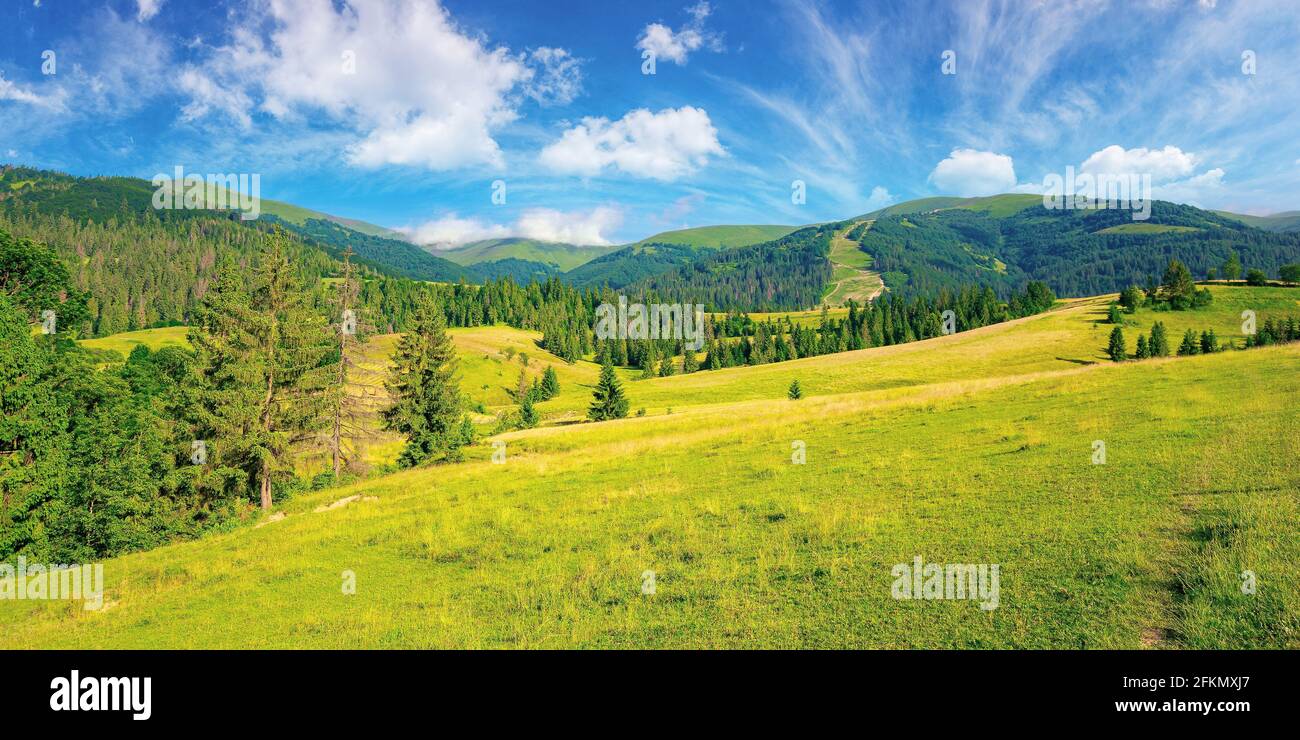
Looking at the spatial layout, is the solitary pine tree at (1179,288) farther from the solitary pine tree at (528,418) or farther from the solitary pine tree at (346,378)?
the solitary pine tree at (346,378)

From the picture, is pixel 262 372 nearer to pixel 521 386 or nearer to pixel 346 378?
pixel 346 378

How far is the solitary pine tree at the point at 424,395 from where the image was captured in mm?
40312

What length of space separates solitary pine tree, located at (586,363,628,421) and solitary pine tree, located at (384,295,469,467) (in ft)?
71.7

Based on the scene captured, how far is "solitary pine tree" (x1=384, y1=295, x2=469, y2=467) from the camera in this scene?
4031cm

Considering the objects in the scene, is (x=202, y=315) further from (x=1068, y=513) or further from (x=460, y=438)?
(x=1068, y=513)

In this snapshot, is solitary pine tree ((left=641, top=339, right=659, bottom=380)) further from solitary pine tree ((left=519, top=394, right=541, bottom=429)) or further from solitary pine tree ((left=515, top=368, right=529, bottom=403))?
solitary pine tree ((left=519, top=394, right=541, bottom=429))

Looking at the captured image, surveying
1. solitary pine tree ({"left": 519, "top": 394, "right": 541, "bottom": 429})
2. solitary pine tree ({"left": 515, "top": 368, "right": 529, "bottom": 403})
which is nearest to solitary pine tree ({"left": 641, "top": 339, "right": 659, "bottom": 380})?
solitary pine tree ({"left": 515, "top": 368, "right": 529, "bottom": 403})

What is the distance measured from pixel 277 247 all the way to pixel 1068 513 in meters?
43.7

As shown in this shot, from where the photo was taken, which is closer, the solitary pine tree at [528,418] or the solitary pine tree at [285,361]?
the solitary pine tree at [285,361]

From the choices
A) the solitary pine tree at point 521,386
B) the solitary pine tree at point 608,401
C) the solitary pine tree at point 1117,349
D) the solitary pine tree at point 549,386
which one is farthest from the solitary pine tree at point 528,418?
the solitary pine tree at point 1117,349

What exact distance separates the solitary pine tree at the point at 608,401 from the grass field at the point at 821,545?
32.3m

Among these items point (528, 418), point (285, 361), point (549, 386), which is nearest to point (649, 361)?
point (549, 386)

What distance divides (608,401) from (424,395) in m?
25.2
